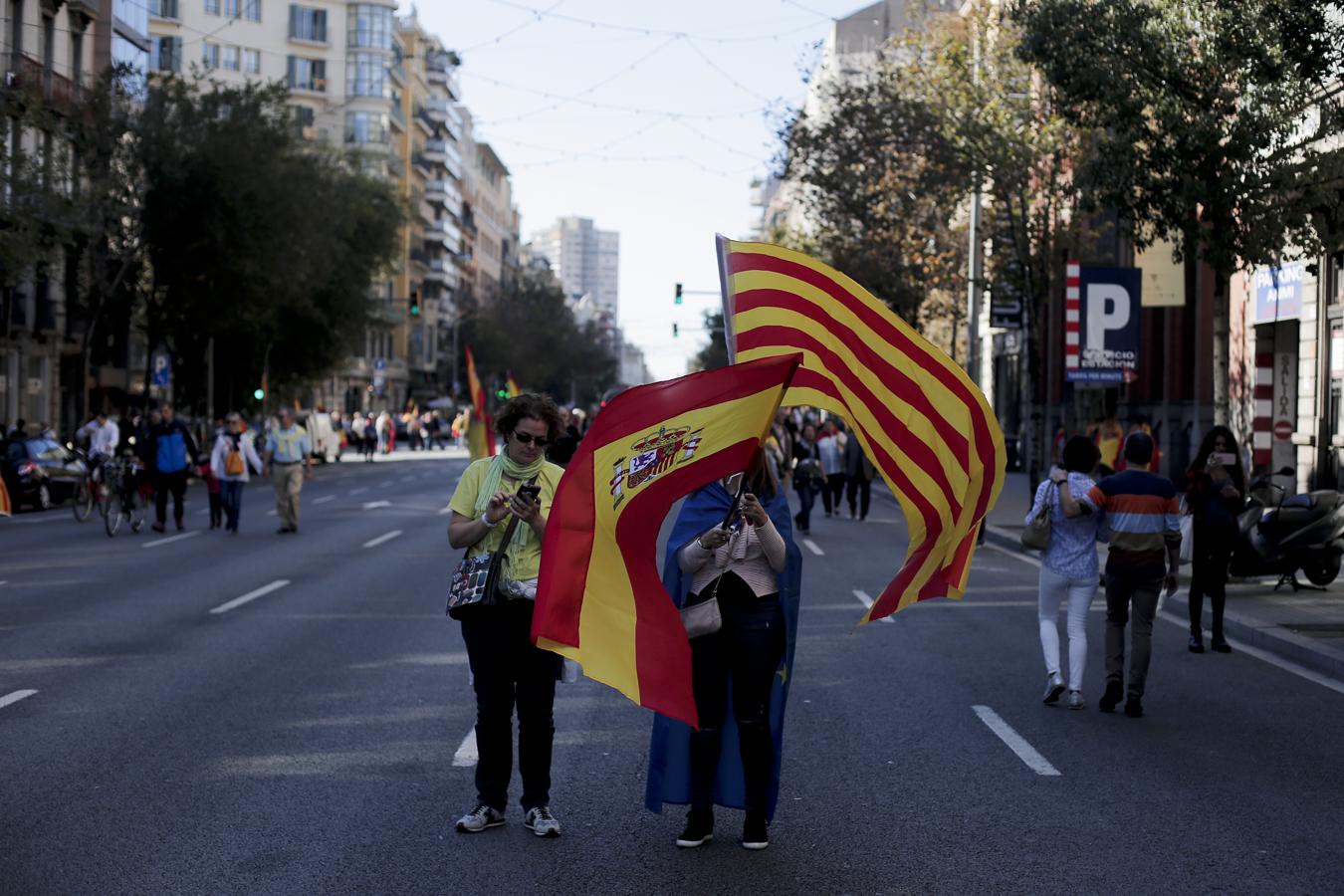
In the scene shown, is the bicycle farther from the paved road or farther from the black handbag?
the black handbag

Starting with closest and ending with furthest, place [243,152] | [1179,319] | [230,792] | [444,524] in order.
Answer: [230,792] → [444,524] → [1179,319] → [243,152]

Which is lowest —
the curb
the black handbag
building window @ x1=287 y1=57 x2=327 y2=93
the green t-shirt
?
the curb

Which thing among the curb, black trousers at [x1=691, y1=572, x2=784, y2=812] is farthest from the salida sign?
black trousers at [x1=691, y1=572, x2=784, y2=812]

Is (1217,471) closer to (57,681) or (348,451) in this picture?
(57,681)

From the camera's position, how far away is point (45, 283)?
1897 inches

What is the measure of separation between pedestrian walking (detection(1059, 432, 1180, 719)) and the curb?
8.13 ft

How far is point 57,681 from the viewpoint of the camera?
10.5 m

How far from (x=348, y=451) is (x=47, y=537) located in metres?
55.7

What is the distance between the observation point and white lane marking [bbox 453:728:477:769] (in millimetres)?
8188

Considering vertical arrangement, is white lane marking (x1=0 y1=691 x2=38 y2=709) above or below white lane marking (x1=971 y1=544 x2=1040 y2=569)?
below

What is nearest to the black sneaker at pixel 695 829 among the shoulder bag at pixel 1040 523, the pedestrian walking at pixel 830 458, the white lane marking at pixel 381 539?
the shoulder bag at pixel 1040 523

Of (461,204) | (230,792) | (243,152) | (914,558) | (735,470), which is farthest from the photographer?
(461,204)

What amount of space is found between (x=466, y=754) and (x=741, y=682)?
7.74ft

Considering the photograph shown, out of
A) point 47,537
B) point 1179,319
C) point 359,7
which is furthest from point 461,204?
point 47,537
